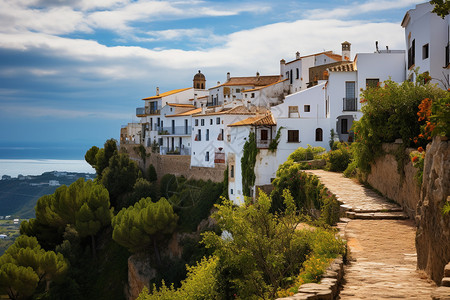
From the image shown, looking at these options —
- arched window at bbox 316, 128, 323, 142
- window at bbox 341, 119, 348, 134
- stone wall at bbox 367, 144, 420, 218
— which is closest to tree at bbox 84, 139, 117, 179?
arched window at bbox 316, 128, 323, 142

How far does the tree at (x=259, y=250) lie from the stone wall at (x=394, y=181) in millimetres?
3192

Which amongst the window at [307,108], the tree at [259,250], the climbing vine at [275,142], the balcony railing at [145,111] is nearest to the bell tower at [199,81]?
the balcony railing at [145,111]

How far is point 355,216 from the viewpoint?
49.8ft

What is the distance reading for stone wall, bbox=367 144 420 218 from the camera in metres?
14.6

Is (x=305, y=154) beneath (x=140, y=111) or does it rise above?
beneath

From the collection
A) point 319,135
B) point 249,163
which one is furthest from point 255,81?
point 319,135

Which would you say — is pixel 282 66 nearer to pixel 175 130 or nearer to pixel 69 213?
→ pixel 175 130

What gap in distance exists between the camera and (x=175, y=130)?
211 ft

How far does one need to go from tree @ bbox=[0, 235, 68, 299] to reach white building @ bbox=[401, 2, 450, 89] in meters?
29.7

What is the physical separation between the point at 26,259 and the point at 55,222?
10.8 metres

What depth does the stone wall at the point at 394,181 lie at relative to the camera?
47.8 feet

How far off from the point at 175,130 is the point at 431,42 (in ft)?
138

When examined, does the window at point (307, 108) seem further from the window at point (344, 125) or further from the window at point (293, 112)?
the window at point (344, 125)

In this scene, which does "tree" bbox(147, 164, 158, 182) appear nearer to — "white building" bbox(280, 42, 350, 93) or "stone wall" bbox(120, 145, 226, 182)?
"stone wall" bbox(120, 145, 226, 182)
